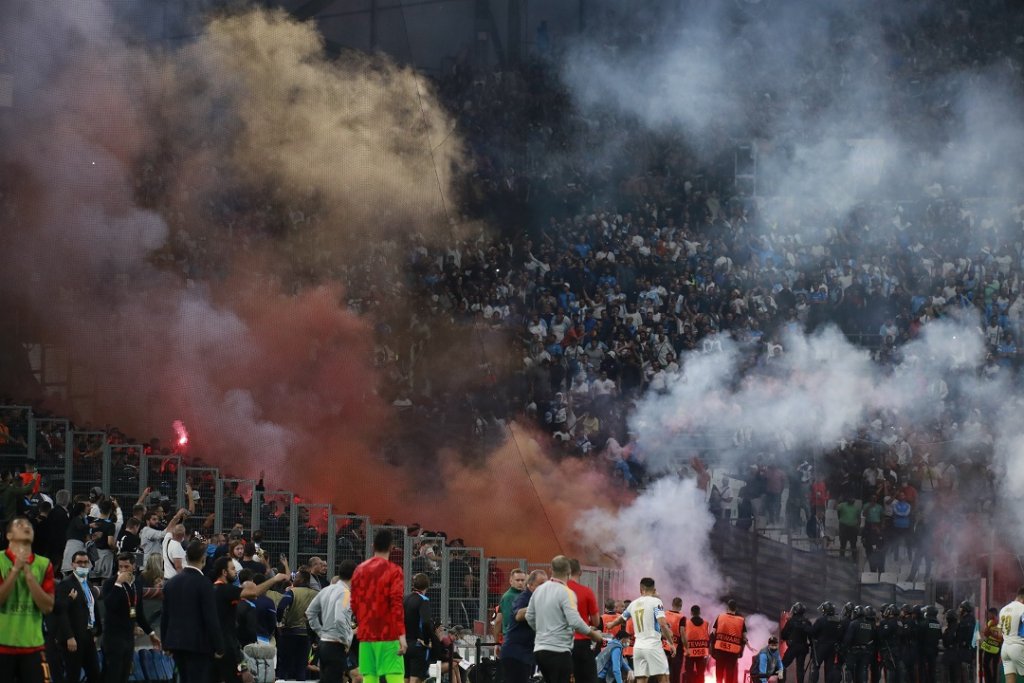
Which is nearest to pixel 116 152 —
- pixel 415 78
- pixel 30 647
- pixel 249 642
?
pixel 415 78

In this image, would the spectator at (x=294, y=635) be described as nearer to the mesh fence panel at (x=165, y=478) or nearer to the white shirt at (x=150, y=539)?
the white shirt at (x=150, y=539)

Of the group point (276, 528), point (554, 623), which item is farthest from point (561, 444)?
point (554, 623)

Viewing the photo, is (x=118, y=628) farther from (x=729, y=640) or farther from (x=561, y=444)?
(x=561, y=444)

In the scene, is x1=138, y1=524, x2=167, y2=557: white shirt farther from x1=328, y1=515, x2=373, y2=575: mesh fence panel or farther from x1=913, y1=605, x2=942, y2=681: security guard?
x1=913, y1=605, x2=942, y2=681: security guard

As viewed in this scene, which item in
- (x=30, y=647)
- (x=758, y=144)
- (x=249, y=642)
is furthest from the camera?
(x=758, y=144)

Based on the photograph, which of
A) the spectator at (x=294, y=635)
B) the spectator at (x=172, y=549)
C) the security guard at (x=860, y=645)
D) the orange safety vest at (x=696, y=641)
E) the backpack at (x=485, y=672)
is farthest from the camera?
the security guard at (x=860, y=645)

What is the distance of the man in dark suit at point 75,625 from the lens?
10445 mm

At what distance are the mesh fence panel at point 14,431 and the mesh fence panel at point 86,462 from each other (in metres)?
0.54

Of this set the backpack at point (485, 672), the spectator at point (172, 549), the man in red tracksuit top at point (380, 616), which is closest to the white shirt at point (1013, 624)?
the backpack at point (485, 672)

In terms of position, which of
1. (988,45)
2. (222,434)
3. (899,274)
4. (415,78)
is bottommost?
(222,434)

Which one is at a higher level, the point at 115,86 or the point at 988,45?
the point at 988,45

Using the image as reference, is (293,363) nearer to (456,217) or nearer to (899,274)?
(456,217)

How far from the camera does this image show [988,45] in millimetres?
32188

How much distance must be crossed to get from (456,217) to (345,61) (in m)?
3.43
